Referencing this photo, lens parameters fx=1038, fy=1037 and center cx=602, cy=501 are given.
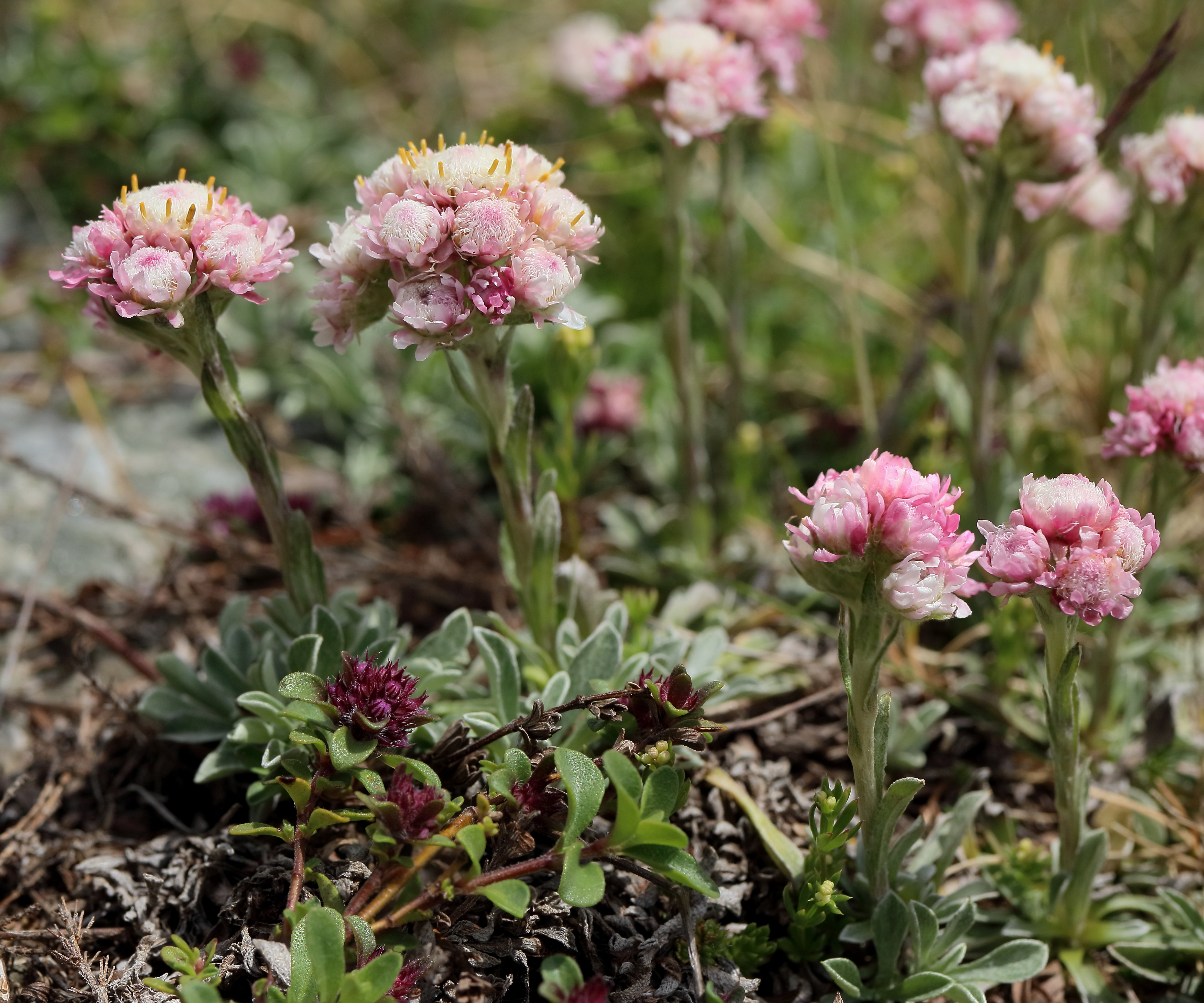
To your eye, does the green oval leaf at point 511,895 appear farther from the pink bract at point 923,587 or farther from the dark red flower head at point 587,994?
the pink bract at point 923,587

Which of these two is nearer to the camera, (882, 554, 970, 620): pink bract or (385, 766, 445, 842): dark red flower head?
(882, 554, 970, 620): pink bract

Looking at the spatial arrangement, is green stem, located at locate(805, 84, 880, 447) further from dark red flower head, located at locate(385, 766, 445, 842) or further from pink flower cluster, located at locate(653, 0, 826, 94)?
dark red flower head, located at locate(385, 766, 445, 842)

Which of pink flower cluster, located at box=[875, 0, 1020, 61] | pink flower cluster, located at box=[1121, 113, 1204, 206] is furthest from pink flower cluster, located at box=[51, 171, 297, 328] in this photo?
pink flower cluster, located at box=[875, 0, 1020, 61]

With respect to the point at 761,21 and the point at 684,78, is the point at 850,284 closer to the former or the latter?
the point at 761,21

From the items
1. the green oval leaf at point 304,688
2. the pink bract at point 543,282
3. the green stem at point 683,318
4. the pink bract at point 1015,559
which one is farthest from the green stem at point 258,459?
the pink bract at point 1015,559

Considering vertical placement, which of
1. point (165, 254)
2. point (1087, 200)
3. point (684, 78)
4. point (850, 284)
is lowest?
point (850, 284)

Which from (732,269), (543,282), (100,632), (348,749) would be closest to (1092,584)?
(543,282)
